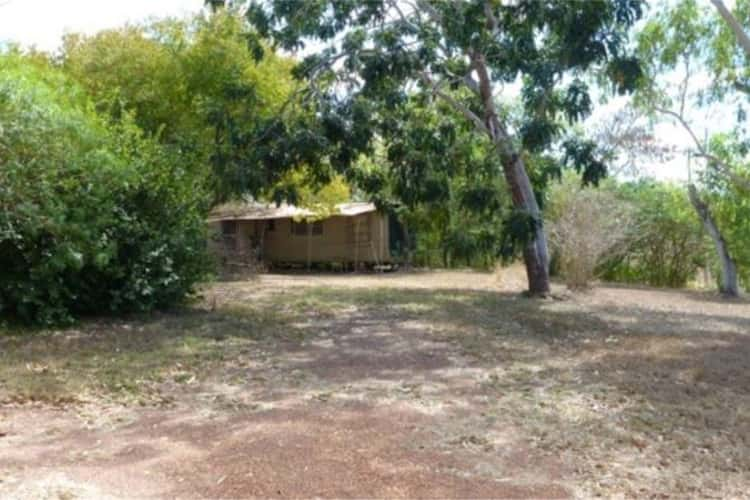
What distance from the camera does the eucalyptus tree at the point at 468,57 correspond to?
31.0 feet

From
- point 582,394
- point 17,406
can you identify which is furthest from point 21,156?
point 582,394

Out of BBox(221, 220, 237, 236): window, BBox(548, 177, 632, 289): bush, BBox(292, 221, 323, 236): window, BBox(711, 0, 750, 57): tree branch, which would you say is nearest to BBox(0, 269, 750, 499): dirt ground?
BBox(711, 0, 750, 57): tree branch

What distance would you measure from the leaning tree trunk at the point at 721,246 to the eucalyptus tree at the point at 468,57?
6674 mm

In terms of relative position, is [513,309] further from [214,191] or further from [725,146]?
[725,146]

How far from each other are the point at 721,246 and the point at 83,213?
49.6ft

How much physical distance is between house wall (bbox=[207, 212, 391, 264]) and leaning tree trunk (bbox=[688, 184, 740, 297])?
33.0 feet

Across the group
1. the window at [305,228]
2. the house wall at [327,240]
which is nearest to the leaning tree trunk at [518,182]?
the house wall at [327,240]

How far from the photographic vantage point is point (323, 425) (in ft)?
15.2

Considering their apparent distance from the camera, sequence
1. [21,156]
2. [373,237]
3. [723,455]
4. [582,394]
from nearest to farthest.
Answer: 1. [723,455]
2. [582,394]
3. [21,156]
4. [373,237]

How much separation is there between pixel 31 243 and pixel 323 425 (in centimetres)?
546

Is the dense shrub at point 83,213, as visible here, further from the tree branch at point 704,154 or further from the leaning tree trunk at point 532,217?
the tree branch at point 704,154

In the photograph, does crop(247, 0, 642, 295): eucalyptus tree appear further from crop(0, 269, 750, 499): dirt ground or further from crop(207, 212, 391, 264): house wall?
crop(207, 212, 391, 264): house wall

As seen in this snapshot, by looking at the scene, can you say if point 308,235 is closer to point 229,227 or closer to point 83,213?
point 229,227

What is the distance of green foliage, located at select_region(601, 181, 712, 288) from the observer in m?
19.0
